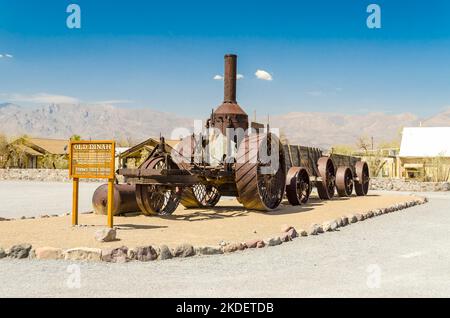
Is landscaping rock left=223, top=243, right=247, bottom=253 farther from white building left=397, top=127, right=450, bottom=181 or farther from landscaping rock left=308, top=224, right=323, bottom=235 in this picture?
white building left=397, top=127, right=450, bottom=181

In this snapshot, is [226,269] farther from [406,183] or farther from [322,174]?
[406,183]

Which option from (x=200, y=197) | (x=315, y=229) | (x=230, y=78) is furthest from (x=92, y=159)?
(x=230, y=78)

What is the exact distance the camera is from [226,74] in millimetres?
14758

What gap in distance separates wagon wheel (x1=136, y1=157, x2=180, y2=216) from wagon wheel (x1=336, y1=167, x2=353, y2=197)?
29.1 feet

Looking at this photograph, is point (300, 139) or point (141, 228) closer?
point (141, 228)

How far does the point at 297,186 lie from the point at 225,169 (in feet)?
13.5

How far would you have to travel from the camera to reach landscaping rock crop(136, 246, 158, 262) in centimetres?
759

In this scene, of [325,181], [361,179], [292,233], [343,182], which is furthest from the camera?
[361,179]

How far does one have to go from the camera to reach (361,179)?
2156 centimetres

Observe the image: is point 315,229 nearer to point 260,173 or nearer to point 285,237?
point 285,237

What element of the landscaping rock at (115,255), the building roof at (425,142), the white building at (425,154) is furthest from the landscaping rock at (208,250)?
the building roof at (425,142)

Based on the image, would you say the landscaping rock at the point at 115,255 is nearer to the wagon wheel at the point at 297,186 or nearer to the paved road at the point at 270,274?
the paved road at the point at 270,274
